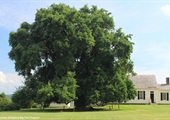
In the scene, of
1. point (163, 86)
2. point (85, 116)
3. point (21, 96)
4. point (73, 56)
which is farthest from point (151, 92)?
point (85, 116)

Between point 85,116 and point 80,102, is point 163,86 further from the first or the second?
point 85,116

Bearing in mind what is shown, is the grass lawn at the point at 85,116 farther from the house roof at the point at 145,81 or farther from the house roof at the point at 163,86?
the house roof at the point at 163,86

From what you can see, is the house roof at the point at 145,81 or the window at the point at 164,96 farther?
the window at the point at 164,96

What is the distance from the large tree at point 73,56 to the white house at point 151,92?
20.4 meters

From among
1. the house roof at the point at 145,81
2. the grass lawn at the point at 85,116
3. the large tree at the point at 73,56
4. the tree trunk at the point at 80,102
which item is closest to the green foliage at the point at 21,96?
the large tree at the point at 73,56

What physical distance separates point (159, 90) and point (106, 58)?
26365 millimetres

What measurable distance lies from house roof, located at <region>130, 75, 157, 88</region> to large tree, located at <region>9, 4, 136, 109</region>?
2063 cm

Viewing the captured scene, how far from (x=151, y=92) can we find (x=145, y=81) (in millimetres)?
2632

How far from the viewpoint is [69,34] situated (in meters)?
33.5

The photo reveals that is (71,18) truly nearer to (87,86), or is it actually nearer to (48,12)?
(48,12)

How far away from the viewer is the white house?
56.2m

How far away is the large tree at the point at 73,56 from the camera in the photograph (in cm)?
3238

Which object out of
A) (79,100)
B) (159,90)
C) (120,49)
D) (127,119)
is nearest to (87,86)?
(79,100)

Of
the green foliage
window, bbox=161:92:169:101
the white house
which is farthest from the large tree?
window, bbox=161:92:169:101
